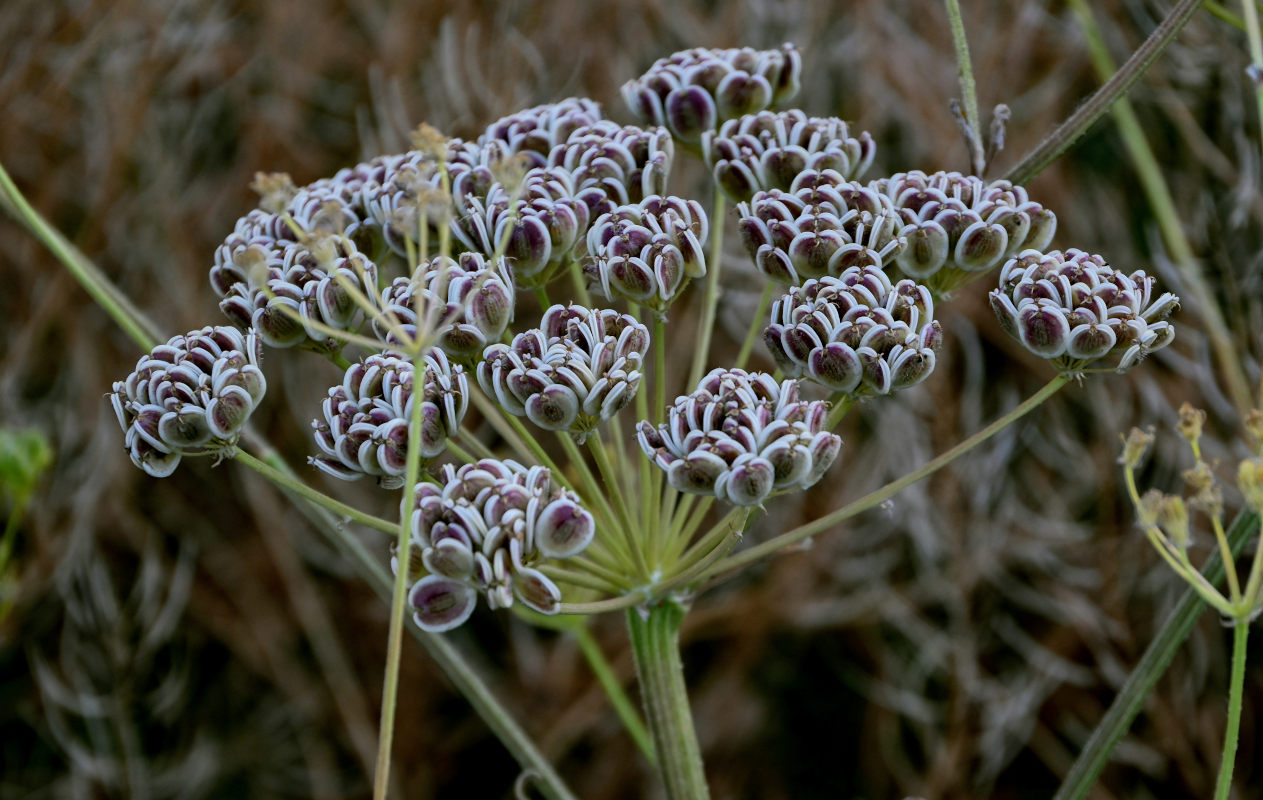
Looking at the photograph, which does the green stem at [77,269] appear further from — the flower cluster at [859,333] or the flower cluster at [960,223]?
the flower cluster at [960,223]

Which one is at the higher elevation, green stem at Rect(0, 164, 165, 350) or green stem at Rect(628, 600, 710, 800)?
green stem at Rect(0, 164, 165, 350)

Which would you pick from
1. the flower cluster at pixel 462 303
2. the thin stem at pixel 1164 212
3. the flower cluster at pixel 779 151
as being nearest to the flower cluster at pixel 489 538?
the flower cluster at pixel 462 303

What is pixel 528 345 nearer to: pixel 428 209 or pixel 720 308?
pixel 428 209

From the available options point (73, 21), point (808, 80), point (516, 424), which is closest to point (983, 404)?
point (808, 80)

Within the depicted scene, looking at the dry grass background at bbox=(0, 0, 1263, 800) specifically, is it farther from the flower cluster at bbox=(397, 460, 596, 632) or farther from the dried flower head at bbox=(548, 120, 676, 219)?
the flower cluster at bbox=(397, 460, 596, 632)

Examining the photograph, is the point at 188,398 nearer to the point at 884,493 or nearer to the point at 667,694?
the point at 667,694

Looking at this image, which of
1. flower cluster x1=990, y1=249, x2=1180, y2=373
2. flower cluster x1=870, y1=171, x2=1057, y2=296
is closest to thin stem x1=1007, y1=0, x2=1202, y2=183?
flower cluster x1=870, y1=171, x2=1057, y2=296

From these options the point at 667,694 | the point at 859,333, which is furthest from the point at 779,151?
the point at 667,694
